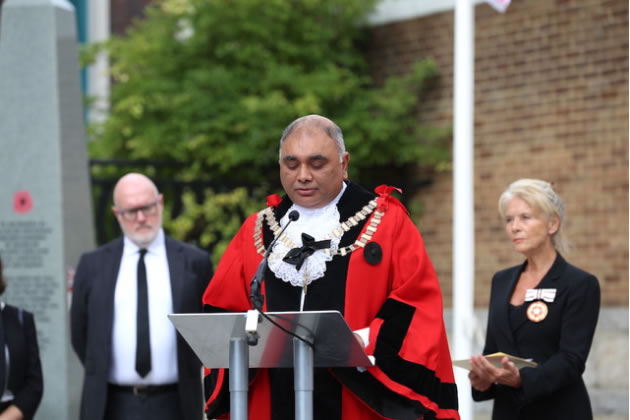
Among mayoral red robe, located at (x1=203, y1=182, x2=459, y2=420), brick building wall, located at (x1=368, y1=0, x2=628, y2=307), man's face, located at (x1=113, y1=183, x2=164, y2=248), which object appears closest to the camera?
mayoral red robe, located at (x1=203, y1=182, x2=459, y2=420)

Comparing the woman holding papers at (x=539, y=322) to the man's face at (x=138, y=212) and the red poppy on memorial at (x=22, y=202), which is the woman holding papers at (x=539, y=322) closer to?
the man's face at (x=138, y=212)

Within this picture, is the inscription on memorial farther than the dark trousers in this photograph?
Yes

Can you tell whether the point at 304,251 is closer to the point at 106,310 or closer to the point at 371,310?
the point at 371,310

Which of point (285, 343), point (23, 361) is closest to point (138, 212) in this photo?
point (23, 361)

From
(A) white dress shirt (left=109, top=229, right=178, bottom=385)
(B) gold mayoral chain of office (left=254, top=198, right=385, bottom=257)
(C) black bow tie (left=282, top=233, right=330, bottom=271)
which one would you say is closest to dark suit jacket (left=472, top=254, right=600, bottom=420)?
(B) gold mayoral chain of office (left=254, top=198, right=385, bottom=257)

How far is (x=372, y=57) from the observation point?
12.4 m

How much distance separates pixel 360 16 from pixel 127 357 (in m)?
7.20

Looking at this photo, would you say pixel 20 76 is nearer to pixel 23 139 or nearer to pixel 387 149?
pixel 23 139

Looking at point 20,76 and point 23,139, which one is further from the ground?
point 20,76

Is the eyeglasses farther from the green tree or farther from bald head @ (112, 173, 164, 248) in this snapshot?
the green tree

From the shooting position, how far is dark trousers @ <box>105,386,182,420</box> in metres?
5.66

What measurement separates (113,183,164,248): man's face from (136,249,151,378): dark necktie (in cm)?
15

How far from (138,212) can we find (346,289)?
228 cm

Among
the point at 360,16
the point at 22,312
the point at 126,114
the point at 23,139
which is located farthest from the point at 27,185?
the point at 360,16
